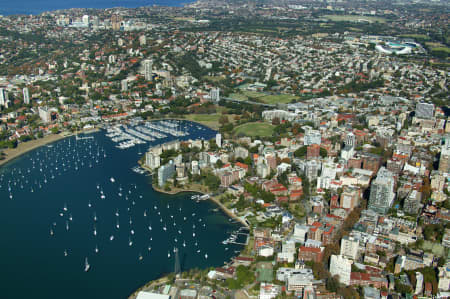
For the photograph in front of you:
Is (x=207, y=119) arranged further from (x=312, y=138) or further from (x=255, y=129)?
(x=312, y=138)

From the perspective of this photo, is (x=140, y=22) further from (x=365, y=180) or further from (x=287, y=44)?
(x=365, y=180)

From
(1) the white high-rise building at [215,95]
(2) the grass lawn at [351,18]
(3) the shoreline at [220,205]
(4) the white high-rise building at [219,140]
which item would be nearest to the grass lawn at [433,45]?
(2) the grass lawn at [351,18]

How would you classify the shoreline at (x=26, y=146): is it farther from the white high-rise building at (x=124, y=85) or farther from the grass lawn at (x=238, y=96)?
the grass lawn at (x=238, y=96)

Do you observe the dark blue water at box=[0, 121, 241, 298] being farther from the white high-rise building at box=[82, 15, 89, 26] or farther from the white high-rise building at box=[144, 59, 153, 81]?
the white high-rise building at box=[82, 15, 89, 26]

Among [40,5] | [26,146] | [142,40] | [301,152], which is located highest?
[40,5]

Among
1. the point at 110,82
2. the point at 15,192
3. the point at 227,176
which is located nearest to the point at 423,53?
the point at 110,82

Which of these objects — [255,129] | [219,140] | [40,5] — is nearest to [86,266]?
[219,140]
